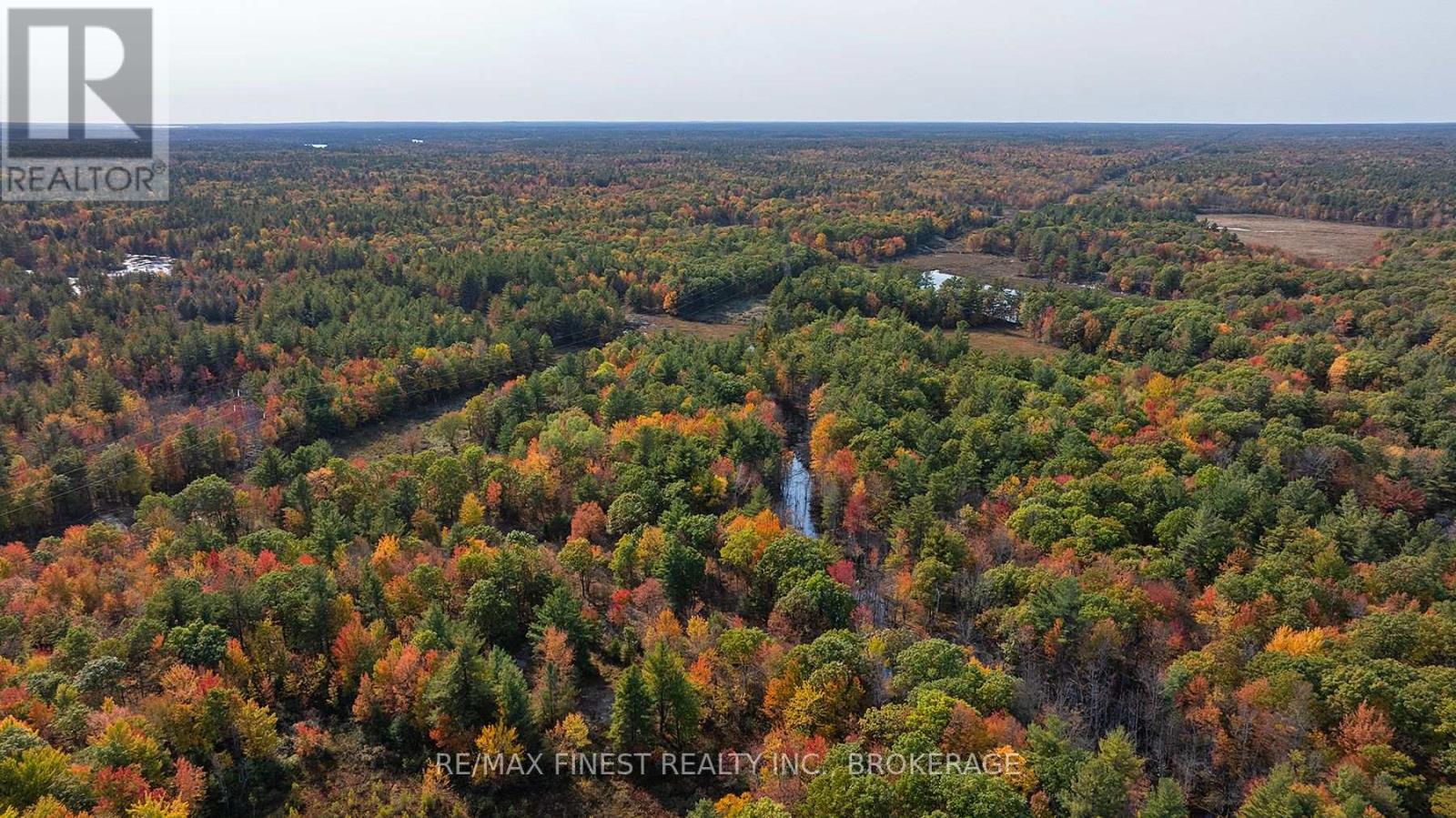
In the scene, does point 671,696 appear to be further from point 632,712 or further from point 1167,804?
point 1167,804

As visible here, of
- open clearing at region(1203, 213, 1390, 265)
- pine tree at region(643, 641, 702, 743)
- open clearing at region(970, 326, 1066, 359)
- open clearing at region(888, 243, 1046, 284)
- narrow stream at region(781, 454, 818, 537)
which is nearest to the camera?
pine tree at region(643, 641, 702, 743)

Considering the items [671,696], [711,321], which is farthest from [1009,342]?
[671,696]

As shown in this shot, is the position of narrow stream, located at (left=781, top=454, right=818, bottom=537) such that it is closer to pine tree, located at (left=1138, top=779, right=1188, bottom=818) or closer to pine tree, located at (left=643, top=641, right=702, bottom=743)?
pine tree, located at (left=643, top=641, right=702, bottom=743)

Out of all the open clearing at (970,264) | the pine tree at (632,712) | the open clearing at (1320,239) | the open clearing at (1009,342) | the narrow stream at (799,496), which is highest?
the open clearing at (1320,239)

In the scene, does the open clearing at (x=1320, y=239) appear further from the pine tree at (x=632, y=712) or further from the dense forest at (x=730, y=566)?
the pine tree at (x=632, y=712)

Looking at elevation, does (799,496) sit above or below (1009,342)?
below

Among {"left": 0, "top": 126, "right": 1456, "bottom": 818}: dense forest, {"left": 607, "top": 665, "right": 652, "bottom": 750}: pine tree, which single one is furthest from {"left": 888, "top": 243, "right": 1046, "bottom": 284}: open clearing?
{"left": 607, "top": 665, "right": 652, "bottom": 750}: pine tree

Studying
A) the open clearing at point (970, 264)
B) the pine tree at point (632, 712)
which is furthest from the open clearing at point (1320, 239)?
the pine tree at point (632, 712)
